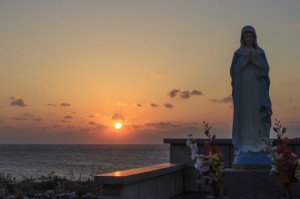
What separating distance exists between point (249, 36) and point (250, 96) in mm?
1259

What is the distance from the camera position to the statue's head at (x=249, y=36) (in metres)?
10.9

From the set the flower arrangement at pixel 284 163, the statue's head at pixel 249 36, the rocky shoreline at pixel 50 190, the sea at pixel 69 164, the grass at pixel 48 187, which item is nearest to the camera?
the flower arrangement at pixel 284 163

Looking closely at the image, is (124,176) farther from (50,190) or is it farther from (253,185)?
(50,190)

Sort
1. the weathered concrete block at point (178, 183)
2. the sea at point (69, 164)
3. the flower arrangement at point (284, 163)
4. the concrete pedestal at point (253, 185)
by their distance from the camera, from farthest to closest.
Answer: the sea at point (69, 164), the weathered concrete block at point (178, 183), the concrete pedestal at point (253, 185), the flower arrangement at point (284, 163)

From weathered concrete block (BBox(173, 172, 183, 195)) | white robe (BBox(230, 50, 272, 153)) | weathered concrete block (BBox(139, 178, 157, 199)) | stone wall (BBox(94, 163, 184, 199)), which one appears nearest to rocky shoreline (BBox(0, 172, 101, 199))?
weathered concrete block (BBox(173, 172, 183, 195))

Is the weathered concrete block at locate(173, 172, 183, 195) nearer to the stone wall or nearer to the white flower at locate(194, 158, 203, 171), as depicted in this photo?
the stone wall

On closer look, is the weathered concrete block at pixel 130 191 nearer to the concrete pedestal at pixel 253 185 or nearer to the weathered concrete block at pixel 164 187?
the weathered concrete block at pixel 164 187

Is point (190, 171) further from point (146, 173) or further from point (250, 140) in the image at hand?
point (146, 173)

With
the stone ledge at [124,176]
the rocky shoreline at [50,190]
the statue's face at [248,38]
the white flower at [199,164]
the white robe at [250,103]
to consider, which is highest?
the statue's face at [248,38]

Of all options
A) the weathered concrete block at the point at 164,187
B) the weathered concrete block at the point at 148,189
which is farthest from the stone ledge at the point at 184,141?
the weathered concrete block at the point at 148,189

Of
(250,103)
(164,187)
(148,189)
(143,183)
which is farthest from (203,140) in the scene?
(143,183)

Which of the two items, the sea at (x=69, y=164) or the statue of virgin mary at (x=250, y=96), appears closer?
the statue of virgin mary at (x=250, y=96)

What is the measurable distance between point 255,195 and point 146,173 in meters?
2.42

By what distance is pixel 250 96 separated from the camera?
421 inches
